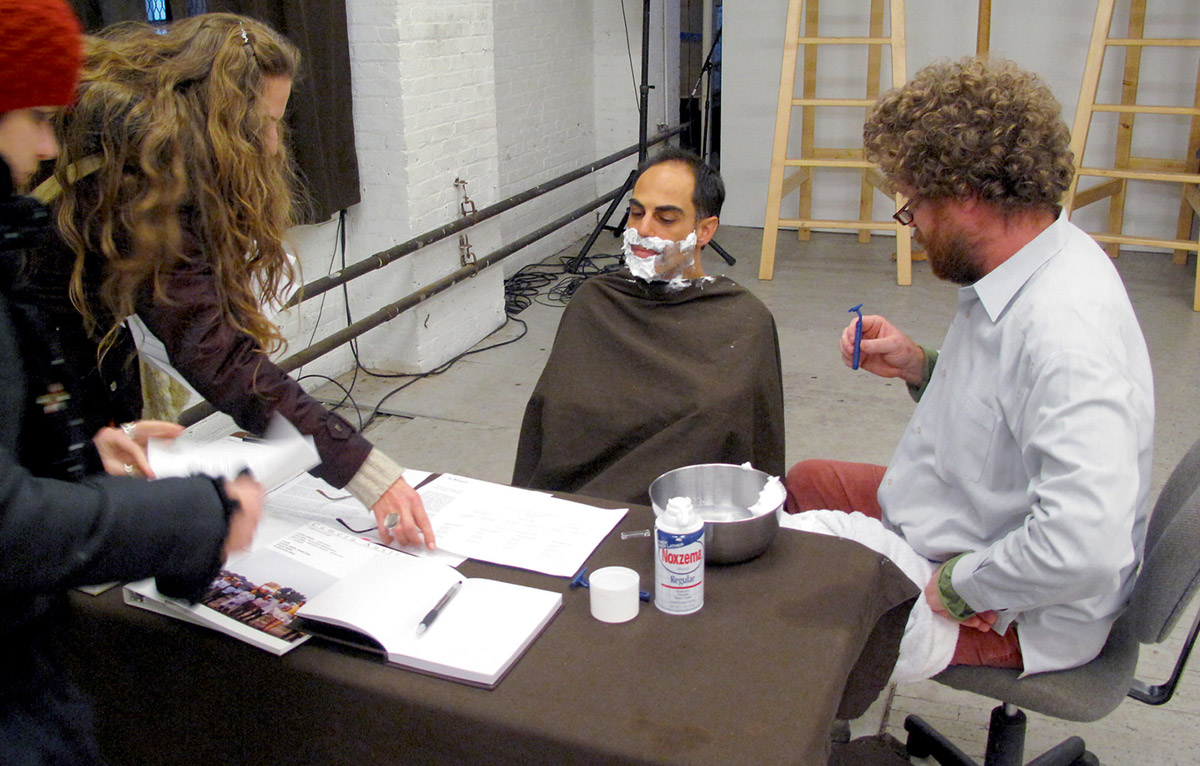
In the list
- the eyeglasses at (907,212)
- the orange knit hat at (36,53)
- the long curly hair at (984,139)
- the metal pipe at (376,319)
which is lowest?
the metal pipe at (376,319)

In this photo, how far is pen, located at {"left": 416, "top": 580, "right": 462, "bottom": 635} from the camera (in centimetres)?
121

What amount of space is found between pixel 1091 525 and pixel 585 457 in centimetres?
109

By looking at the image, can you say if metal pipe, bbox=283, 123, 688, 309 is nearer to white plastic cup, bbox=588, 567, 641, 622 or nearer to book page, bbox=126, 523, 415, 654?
book page, bbox=126, 523, 415, 654

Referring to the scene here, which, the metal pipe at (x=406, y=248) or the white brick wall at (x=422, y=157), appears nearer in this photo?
the metal pipe at (x=406, y=248)

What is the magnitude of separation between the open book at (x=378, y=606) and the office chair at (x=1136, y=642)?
2.38ft

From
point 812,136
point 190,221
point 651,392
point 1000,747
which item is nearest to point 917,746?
point 1000,747

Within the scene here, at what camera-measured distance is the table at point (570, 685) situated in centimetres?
105

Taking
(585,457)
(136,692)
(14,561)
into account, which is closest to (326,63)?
(585,457)

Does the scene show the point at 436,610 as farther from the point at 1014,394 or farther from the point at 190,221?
the point at 1014,394

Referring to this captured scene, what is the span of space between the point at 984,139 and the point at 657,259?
3.17ft

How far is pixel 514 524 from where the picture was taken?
4.95 ft

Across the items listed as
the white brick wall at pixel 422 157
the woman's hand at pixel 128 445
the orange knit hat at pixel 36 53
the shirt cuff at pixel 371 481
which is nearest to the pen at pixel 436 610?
the shirt cuff at pixel 371 481

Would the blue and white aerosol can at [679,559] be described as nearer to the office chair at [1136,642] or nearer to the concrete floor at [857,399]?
the office chair at [1136,642]

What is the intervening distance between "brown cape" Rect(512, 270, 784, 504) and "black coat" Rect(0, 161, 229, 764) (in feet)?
3.71
